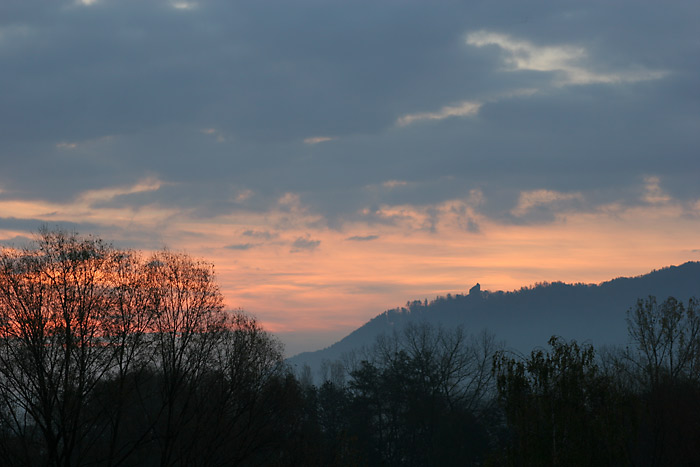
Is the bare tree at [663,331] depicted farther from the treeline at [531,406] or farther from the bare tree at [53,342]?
the bare tree at [53,342]

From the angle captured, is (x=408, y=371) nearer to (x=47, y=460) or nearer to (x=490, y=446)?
(x=490, y=446)

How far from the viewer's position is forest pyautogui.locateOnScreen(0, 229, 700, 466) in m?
29.8

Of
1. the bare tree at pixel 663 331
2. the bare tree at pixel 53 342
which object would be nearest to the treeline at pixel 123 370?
the bare tree at pixel 53 342

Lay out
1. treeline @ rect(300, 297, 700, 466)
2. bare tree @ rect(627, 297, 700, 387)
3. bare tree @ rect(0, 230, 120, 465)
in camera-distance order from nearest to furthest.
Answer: treeline @ rect(300, 297, 700, 466) < bare tree @ rect(0, 230, 120, 465) < bare tree @ rect(627, 297, 700, 387)

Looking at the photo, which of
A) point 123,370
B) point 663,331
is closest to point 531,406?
point 123,370

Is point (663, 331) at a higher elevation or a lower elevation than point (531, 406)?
higher

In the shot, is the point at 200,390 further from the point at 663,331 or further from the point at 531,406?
the point at 663,331

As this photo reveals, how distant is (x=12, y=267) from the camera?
42938 millimetres

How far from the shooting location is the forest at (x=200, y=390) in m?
29.8

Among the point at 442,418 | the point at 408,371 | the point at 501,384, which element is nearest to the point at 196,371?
the point at 501,384

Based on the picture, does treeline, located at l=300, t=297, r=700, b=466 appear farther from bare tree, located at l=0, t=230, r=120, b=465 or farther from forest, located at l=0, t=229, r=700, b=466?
bare tree, located at l=0, t=230, r=120, b=465

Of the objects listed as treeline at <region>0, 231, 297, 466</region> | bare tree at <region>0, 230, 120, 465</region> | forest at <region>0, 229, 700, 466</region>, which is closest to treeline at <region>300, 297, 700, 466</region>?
forest at <region>0, 229, 700, 466</region>

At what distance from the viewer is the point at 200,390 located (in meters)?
54.6

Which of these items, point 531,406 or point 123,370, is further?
point 123,370
